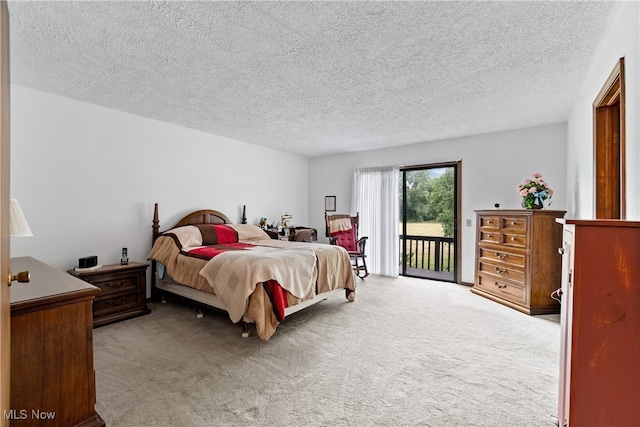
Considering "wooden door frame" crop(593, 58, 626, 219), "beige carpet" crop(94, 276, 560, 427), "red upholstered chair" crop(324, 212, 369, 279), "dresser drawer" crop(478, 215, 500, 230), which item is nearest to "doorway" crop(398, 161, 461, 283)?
"dresser drawer" crop(478, 215, 500, 230)

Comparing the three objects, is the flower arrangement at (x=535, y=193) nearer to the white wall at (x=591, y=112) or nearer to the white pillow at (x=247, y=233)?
the white wall at (x=591, y=112)

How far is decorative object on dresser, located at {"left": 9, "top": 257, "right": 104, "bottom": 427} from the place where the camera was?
1.32 metres

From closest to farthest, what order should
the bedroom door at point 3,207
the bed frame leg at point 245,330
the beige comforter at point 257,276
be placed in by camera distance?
the bedroom door at point 3,207, the beige comforter at point 257,276, the bed frame leg at point 245,330

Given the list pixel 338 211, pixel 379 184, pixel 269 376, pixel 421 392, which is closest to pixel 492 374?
pixel 421 392

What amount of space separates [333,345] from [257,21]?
262cm

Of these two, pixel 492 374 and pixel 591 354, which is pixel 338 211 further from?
pixel 591 354

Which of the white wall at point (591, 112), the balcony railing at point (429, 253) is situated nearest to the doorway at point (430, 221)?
the balcony railing at point (429, 253)

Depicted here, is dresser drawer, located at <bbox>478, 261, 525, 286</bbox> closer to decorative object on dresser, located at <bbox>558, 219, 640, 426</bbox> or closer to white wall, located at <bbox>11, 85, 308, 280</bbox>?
decorative object on dresser, located at <bbox>558, 219, 640, 426</bbox>

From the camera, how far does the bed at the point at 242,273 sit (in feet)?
8.89

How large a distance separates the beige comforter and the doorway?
220 centimetres

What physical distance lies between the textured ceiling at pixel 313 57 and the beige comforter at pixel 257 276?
5.63ft

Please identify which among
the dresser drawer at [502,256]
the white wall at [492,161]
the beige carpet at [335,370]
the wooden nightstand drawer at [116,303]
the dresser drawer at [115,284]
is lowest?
the beige carpet at [335,370]

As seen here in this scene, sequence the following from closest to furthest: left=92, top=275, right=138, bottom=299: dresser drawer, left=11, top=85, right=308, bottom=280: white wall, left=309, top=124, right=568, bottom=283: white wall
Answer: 1. left=11, top=85, right=308, bottom=280: white wall
2. left=92, top=275, right=138, bottom=299: dresser drawer
3. left=309, top=124, right=568, bottom=283: white wall

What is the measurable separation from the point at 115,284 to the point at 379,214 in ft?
14.0
